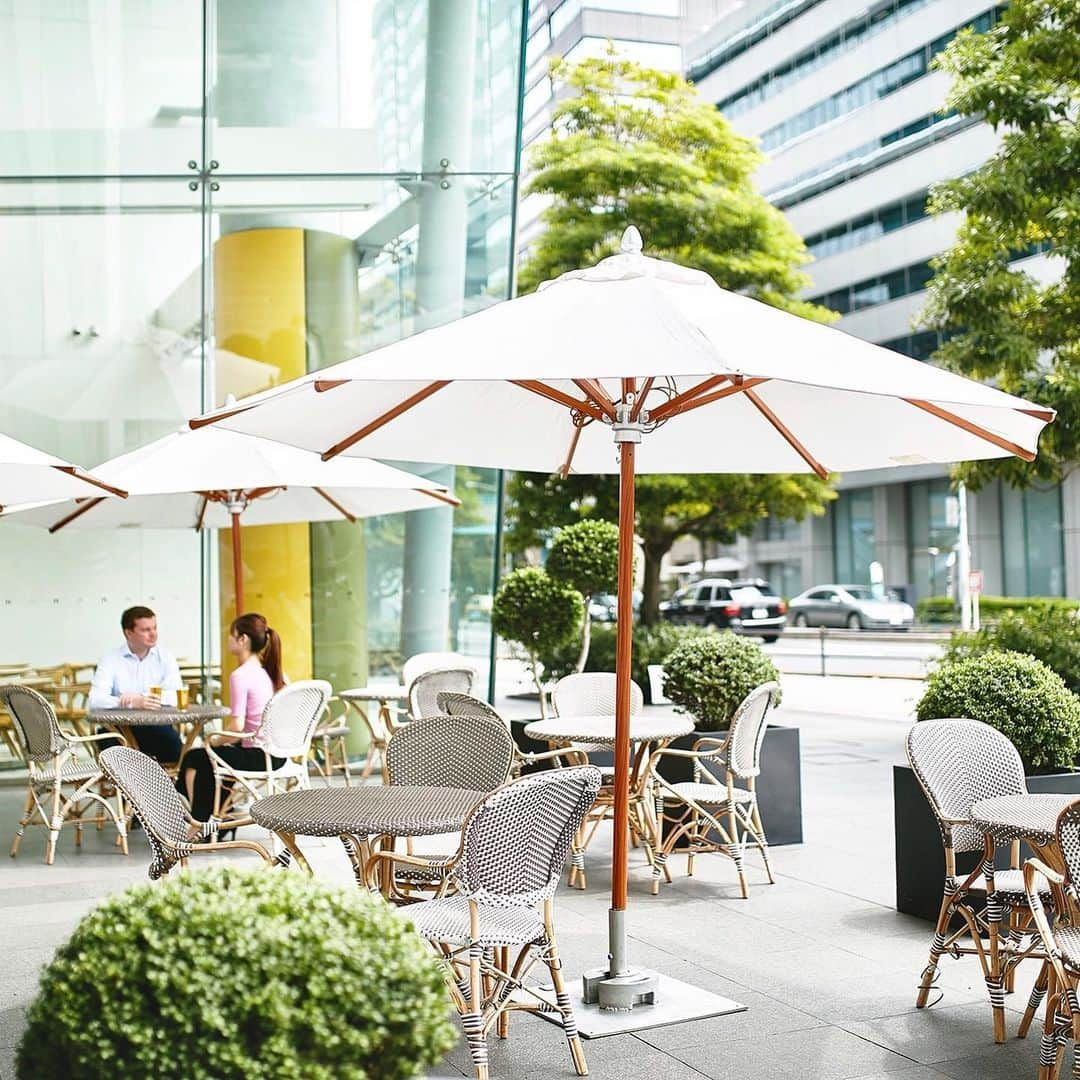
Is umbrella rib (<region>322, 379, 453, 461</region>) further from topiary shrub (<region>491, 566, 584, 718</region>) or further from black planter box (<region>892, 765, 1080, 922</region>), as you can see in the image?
topiary shrub (<region>491, 566, 584, 718</region>)

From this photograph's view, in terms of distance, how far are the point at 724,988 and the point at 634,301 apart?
8.97 ft

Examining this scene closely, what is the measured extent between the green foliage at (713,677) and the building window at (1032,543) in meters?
31.5

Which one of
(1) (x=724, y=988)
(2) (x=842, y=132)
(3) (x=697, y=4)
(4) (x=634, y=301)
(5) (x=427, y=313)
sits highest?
(3) (x=697, y=4)

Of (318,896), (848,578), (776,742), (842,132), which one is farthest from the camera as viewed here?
(848,578)

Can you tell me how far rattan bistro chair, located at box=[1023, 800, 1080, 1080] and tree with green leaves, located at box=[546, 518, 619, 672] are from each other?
8.47m

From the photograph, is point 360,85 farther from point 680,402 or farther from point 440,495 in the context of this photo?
point 680,402

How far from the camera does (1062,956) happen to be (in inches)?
159

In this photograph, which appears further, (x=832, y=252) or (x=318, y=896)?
(x=832, y=252)

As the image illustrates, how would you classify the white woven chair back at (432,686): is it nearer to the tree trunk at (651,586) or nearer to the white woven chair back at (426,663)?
the white woven chair back at (426,663)

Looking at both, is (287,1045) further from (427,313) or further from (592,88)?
(592,88)

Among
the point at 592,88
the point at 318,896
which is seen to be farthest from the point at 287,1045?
the point at 592,88

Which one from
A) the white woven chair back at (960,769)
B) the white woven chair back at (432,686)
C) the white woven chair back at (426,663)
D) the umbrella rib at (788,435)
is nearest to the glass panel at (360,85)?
the white woven chair back at (426,663)

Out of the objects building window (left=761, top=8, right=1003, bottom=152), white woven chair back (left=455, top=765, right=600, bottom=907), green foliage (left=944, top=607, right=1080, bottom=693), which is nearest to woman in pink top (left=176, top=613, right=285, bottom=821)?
white woven chair back (left=455, top=765, right=600, bottom=907)

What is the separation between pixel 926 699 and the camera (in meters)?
7.00
